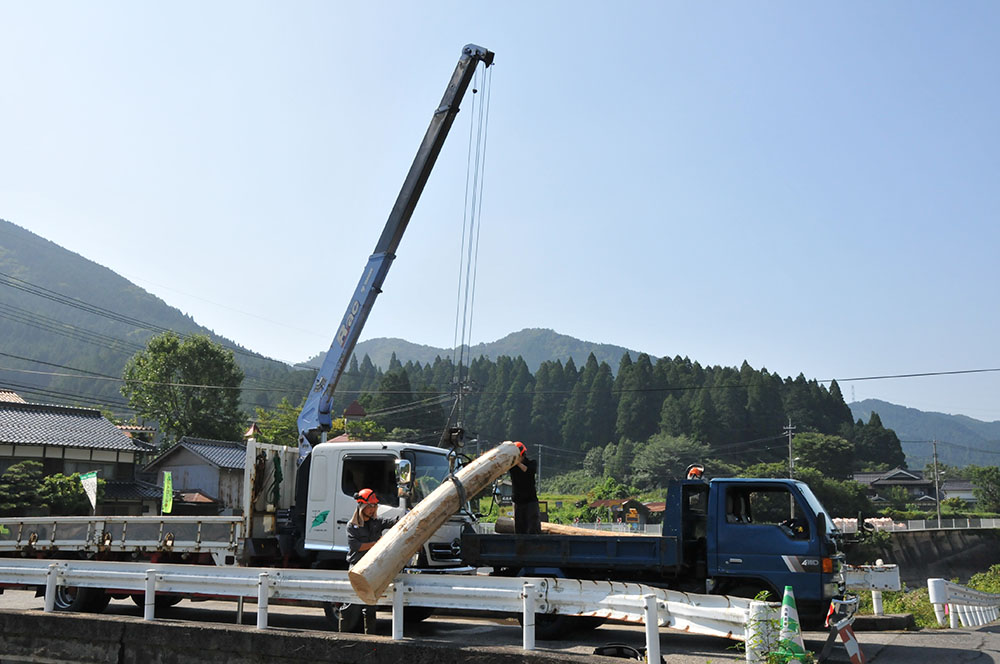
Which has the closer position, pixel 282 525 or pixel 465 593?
pixel 465 593

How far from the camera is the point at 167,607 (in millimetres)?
12773

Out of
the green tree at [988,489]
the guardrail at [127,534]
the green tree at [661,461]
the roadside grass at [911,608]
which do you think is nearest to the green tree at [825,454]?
the green tree at [661,461]

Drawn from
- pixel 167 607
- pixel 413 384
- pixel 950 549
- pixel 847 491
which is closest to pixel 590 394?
pixel 413 384

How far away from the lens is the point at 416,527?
8766 millimetres

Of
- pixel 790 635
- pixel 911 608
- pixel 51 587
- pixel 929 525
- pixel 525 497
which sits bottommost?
pixel 929 525

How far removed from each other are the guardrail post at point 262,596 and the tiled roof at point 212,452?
41787mm

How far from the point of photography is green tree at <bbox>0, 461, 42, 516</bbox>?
108 feet

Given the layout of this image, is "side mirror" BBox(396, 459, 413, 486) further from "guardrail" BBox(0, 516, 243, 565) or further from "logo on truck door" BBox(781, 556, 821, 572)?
"logo on truck door" BBox(781, 556, 821, 572)

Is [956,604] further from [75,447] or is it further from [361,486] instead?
[75,447]

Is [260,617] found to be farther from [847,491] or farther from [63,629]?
[847,491]

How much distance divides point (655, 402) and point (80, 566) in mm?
140114

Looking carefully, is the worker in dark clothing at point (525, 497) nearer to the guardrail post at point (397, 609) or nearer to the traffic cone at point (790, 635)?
the guardrail post at point (397, 609)

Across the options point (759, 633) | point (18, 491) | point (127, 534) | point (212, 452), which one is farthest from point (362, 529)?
point (212, 452)

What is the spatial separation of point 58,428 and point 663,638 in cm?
3882
